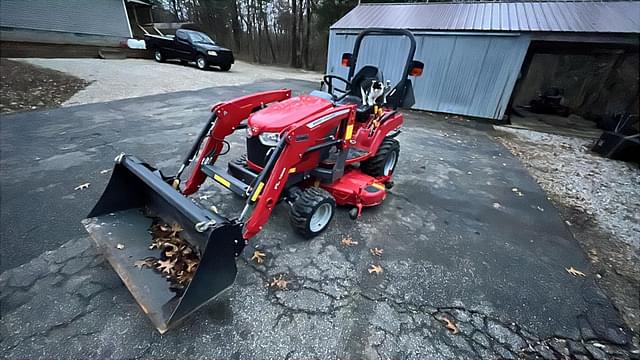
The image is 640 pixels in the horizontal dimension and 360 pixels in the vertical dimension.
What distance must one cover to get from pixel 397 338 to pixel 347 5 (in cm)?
2352

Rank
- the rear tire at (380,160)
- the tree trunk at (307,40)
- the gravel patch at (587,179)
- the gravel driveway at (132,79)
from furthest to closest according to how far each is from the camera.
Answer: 1. the tree trunk at (307,40)
2. the gravel driveway at (132,79)
3. the gravel patch at (587,179)
4. the rear tire at (380,160)

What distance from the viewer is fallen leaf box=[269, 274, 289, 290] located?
2211mm

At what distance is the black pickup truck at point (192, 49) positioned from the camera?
12664 millimetres

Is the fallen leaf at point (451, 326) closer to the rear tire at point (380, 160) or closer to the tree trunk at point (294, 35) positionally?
the rear tire at point (380, 160)

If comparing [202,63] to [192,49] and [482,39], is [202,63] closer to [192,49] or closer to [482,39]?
[192,49]

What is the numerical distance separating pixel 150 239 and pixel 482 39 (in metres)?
9.92

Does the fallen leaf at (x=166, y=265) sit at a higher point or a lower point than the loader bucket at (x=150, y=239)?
lower

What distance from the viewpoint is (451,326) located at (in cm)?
204

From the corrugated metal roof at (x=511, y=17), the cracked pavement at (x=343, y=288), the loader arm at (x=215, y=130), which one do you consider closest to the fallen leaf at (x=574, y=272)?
the cracked pavement at (x=343, y=288)

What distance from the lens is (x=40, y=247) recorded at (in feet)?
7.86

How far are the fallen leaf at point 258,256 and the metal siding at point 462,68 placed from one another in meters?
8.85

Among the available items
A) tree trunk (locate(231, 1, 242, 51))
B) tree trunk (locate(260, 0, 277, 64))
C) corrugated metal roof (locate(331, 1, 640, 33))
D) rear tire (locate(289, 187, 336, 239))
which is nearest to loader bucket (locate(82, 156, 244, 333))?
rear tire (locate(289, 187, 336, 239))

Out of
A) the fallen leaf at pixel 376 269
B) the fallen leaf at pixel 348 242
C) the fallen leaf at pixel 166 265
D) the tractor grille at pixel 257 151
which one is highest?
the tractor grille at pixel 257 151

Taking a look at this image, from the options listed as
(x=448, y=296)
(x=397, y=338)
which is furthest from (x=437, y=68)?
(x=397, y=338)
